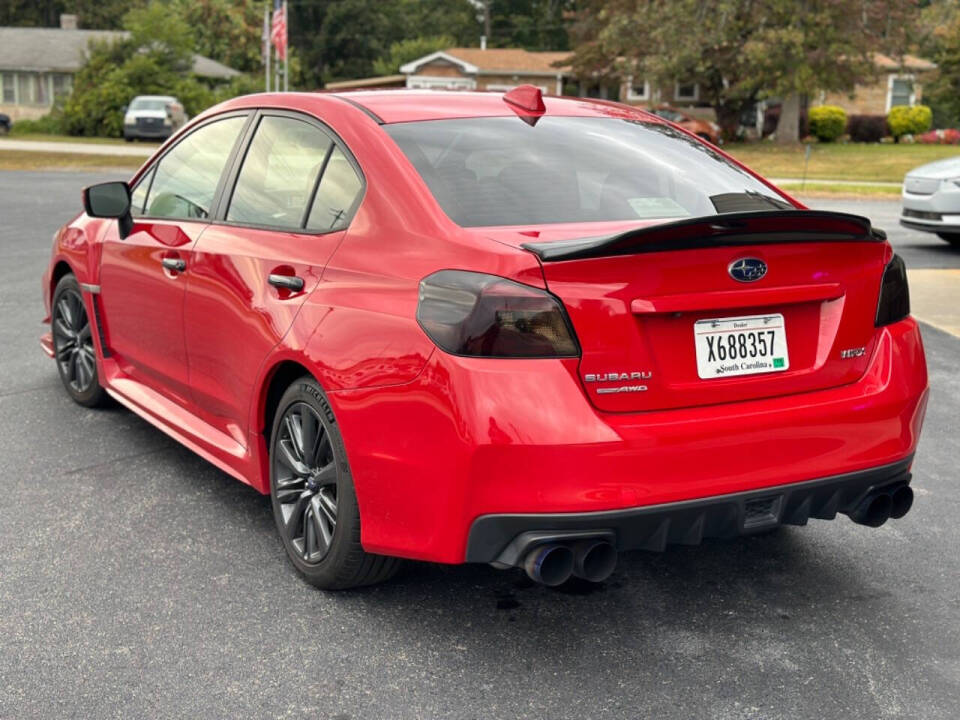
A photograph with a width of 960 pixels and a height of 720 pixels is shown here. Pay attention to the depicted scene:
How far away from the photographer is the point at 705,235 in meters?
3.32

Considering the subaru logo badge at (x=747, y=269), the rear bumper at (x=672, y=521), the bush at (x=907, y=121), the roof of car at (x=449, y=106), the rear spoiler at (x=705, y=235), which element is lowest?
the bush at (x=907, y=121)

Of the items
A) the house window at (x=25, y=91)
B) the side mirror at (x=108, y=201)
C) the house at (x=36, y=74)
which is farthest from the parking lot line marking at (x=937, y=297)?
the house window at (x=25, y=91)

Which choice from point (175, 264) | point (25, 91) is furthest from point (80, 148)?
point (175, 264)

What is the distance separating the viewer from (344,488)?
3713 millimetres

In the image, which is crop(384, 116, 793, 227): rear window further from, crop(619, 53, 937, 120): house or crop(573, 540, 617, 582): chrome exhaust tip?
crop(619, 53, 937, 120): house

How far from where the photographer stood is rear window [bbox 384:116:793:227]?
149 inches

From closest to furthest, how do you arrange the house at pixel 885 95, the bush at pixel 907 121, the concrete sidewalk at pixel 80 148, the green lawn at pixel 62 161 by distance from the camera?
the green lawn at pixel 62 161, the concrete sidewalk at pixel 80 148, the bush at pixel 907 121, the house at pixel 885 95

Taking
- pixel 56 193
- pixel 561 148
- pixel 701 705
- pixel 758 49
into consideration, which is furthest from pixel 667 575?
pixel 758 49

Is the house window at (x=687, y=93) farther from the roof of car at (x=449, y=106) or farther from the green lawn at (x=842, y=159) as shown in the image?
the roof of car at (x=449, y=106)

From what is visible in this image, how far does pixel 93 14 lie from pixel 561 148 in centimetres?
8733

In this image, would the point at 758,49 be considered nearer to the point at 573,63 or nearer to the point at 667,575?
the point at 573,63

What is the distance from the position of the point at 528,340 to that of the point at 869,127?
165 feet

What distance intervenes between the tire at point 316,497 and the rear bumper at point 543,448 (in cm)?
12

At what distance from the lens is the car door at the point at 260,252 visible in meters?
3.99
